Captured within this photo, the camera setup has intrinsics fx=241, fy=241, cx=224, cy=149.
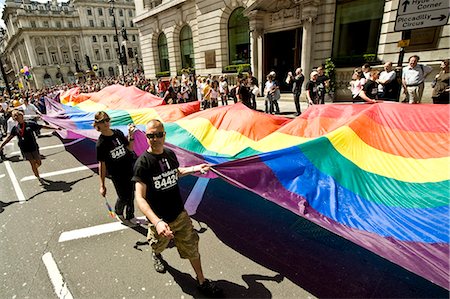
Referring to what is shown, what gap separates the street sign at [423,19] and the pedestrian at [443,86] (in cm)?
148

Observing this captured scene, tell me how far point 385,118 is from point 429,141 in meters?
0.67

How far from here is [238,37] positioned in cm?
1789

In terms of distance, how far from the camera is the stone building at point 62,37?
245 feet

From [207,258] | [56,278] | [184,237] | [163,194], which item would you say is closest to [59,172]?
[56,278]

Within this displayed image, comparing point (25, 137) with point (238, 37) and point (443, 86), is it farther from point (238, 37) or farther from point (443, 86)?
point (238, 37)

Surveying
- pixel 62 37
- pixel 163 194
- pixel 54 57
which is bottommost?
pixel 163 194

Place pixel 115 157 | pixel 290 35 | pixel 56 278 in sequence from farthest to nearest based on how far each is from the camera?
pixel 290 35, pixel 115 157, pixel 56 278

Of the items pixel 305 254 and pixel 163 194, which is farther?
pixel 305 254

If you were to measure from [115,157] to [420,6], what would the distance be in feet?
26.7

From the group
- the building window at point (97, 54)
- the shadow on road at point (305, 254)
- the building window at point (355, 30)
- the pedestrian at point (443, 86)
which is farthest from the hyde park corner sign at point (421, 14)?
the building window at point (97, 54)

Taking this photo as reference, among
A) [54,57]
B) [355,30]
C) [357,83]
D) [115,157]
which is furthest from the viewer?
[54,57]

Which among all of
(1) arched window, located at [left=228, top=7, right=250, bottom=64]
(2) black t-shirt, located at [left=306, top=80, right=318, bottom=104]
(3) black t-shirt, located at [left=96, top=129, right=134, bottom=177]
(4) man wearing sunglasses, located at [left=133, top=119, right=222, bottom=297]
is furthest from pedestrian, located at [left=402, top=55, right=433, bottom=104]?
(1) arched window, located at [left=228, top=7, right=250, bottom=64]

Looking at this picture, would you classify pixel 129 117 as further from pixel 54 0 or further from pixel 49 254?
pixel 54 0

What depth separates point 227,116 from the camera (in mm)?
5184
